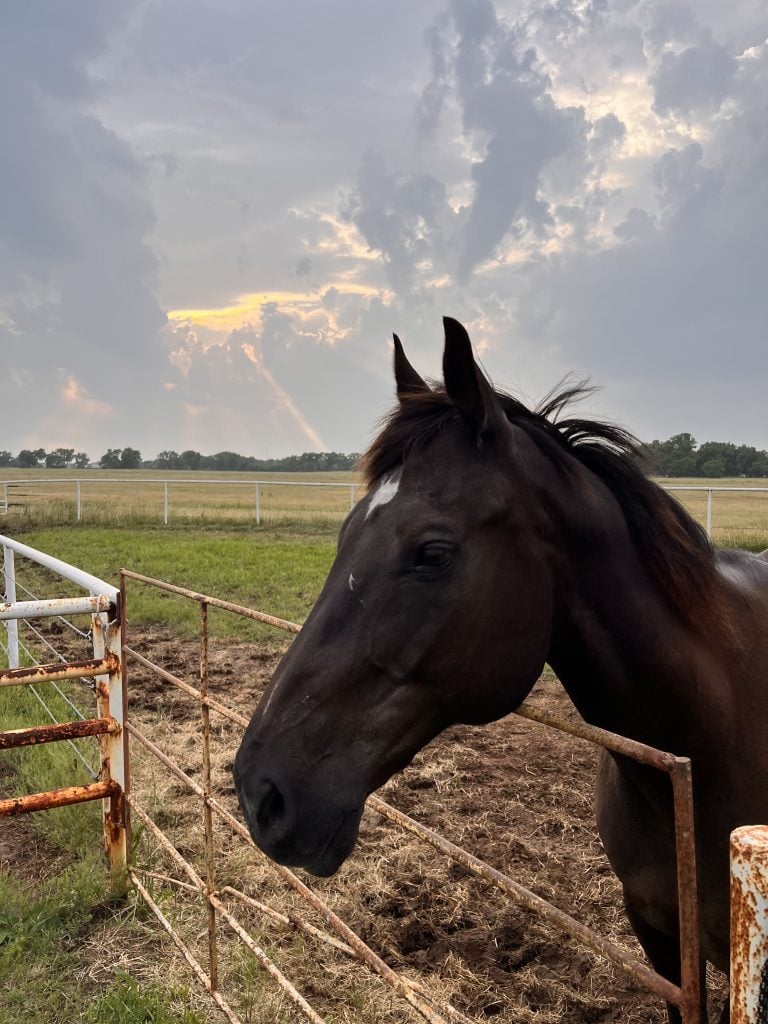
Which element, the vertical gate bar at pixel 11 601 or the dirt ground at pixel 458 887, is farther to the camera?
the vertical gate bar at pixel 11 601

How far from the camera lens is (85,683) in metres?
6.79

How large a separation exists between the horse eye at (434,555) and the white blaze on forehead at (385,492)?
0.15 metres

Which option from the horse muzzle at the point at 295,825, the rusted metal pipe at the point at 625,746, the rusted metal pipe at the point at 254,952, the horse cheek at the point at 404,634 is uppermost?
the horse cheek at the point at 404,634

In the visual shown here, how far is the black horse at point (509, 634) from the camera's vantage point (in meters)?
1.54

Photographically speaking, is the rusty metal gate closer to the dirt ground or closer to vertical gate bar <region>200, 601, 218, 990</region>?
vertical gate bar <region>200, 601, 218, 990</region>

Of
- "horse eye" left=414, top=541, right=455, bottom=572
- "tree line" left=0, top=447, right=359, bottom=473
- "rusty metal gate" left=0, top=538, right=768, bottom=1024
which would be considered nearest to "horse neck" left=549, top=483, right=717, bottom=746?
"rusty metal gate" left=0, top=538, right=768, bottom=1024

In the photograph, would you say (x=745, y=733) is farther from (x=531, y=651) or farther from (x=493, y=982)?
(x=493, y=982)

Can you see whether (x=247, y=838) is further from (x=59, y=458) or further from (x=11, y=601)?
(x=59, y=458)

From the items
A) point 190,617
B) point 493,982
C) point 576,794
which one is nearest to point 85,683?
point 190,617

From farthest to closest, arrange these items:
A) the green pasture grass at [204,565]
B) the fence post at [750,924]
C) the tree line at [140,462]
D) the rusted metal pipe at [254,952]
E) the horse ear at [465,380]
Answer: the tree line at [140,462], the green pasture grass at [204,565], the rusted metal pipe at [254,952], the horse ear at [465,380], the fence post at [750,924]

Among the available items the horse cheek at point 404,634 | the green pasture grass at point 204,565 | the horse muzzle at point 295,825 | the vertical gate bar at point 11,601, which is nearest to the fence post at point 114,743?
the horse muzzle at point 295,825

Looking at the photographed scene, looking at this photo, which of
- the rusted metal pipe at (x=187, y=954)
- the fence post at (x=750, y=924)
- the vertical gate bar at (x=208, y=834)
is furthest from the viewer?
the vertical gate bar at (x=208, y=834)

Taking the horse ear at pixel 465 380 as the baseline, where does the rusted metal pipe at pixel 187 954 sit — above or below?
below

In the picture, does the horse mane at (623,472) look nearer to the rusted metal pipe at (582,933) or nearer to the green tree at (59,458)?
the rusted metal pipe at (582,933)
